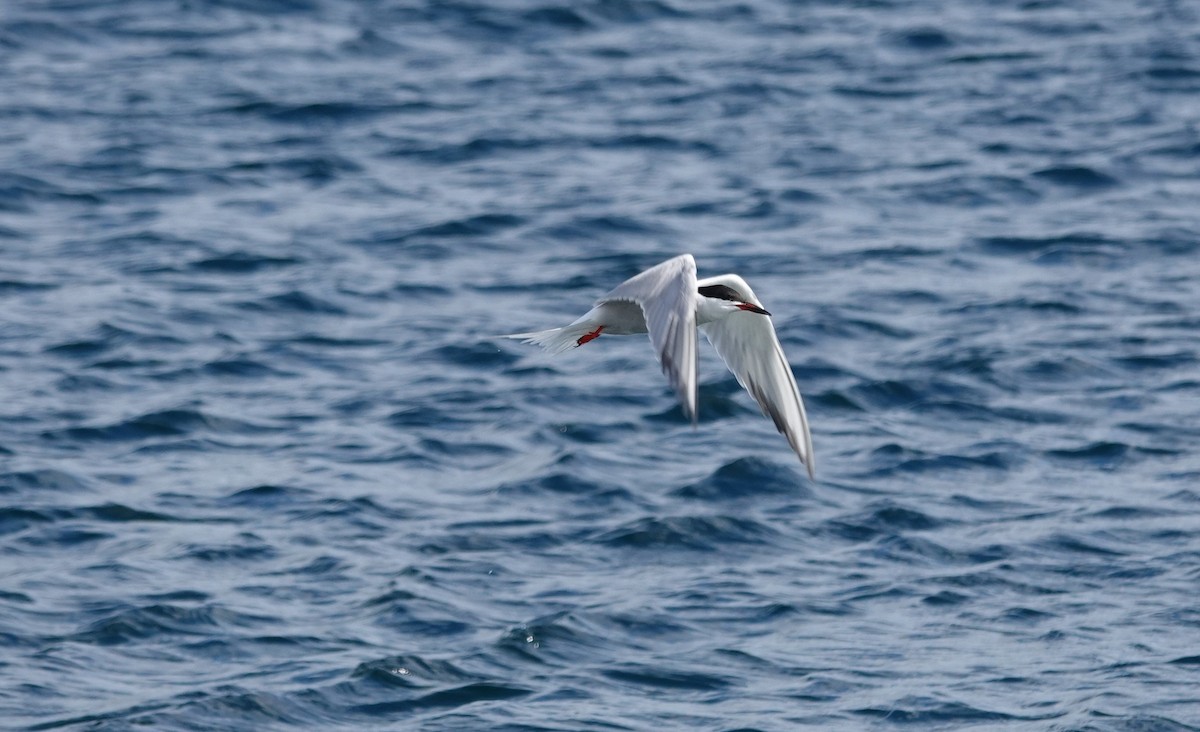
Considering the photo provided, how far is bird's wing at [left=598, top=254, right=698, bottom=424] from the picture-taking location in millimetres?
7609

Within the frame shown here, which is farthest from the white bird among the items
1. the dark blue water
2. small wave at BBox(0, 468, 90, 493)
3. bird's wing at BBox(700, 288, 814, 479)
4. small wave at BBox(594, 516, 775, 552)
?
→ small wave at BBox(0, 468, 90, 493)

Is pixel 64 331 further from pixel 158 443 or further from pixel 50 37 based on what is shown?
pixel 50 37

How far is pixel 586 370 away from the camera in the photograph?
15625mm

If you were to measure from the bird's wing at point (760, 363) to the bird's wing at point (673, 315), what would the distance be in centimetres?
113

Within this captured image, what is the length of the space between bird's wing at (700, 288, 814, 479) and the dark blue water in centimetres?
181

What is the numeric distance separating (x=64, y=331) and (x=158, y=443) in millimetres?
2360

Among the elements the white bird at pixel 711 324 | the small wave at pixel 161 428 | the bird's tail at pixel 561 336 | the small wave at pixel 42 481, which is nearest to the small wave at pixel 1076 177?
the small wave at pixel 161 428

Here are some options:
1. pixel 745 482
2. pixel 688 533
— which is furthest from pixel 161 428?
pixel 745 482

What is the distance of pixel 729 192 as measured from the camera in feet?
61.8

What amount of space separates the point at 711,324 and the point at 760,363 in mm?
352

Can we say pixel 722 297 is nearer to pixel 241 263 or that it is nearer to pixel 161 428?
pixel 161 428

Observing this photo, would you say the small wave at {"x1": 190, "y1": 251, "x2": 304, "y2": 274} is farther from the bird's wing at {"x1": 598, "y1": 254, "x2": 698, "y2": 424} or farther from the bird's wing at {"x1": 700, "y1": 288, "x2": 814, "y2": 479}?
the bird's wing at {"x1": 598, "y1": 254, "x2": 698, "y2": 424}

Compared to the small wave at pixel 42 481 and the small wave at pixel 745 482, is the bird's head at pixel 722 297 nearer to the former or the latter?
the small wave at pixel 745 482

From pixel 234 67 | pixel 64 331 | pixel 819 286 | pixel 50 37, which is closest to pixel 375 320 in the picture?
pixel 64 331
